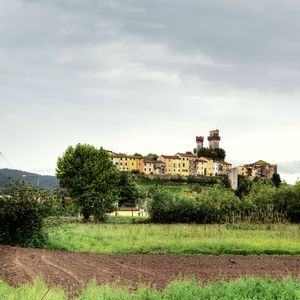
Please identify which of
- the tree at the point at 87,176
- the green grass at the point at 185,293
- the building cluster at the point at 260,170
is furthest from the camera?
the building cluster at the point at 260,170

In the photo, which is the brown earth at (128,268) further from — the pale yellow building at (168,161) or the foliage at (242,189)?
the pale yellow building at (168,161)

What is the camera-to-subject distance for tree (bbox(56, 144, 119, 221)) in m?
59.8

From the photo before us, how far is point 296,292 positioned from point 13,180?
17.9 metres

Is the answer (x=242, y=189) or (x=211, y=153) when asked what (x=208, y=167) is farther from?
(x=242, y=189)

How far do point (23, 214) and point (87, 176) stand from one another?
127 feet

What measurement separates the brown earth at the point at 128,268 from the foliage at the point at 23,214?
285 cm

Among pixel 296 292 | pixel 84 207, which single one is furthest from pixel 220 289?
pixel 84 207

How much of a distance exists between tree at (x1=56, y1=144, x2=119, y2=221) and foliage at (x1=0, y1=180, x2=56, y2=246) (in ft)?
106

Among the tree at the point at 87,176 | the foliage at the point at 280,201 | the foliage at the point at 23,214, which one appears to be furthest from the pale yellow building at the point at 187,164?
the foliage at the point at 23,214

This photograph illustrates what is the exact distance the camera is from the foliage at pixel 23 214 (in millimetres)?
24172

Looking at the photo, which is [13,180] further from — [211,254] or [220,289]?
[220,289]

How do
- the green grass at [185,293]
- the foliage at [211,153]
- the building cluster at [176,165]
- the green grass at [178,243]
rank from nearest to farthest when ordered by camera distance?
the green grass at [185,293] < the green grass at [178,243] < the building cluster at [176,165] < the foliage at [211,153]

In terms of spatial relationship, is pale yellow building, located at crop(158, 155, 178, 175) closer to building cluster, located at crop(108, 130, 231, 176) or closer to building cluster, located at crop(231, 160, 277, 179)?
building cluster, located at crop(108, 130, 231, 176)

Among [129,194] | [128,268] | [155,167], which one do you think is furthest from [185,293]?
[155,167]
